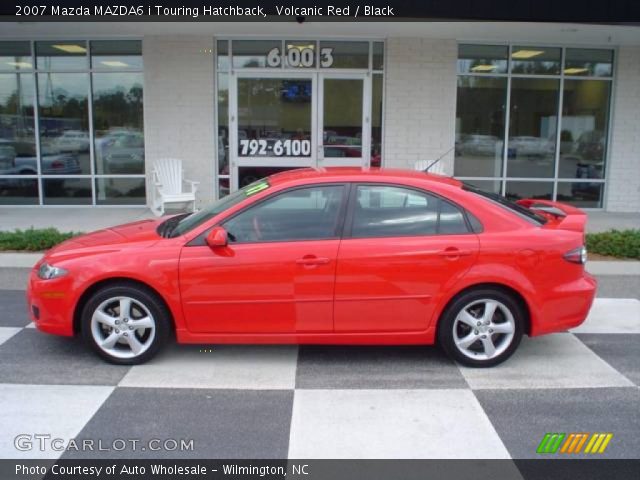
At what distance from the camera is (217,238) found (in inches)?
189

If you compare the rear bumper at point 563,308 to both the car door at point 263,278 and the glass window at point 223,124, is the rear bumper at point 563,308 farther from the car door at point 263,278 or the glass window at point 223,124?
the glass window at point 223,124

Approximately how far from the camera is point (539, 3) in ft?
33.1

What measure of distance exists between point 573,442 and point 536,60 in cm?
1079

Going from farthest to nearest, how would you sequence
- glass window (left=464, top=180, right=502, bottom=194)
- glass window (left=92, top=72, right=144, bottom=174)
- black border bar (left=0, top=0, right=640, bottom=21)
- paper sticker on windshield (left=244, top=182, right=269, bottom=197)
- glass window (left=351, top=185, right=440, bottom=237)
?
glass window (left=464, top=180, right=502, bottom=194), glass window (left=92, top=72, right=144, bottom=174), black border bar (left=0, top=0, right=640, bottom=21), paper sticker on windshield (left=244, top=182, right=269, bottom=197), glass window (left=351, top=185, right=440, bottom=237)

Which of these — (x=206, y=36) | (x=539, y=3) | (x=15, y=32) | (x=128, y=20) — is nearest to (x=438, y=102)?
(x=539, y=3)

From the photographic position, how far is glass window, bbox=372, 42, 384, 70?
12648 millimetres

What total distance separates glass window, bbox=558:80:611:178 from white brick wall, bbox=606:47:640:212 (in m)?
0.26

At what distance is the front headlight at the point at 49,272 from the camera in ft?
16.2

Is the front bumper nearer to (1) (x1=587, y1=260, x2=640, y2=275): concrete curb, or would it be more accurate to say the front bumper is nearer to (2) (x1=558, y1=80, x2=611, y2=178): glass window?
(1) (x1=587, y1=260, x2=640, y2=275): concrete curb

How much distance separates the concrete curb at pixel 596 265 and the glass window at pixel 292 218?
4705 mm

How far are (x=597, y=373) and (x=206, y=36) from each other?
9.94 meters

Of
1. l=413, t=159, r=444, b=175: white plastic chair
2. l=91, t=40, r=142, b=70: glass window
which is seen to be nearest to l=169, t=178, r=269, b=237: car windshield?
l=413, t=159, r=444, b=175: white plastic chair

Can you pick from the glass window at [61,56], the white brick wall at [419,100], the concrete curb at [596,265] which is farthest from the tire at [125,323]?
the glass window at [61,56]

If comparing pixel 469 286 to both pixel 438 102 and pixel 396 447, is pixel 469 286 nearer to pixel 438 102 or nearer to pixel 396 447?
pixel 396 447
